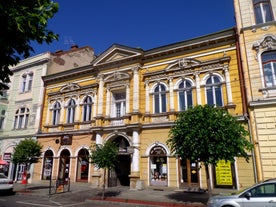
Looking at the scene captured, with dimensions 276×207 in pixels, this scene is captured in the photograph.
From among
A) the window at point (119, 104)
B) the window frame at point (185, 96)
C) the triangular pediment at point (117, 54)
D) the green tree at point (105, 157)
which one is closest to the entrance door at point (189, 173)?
the window frame at point (185, 96)

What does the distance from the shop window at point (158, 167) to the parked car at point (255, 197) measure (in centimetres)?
788

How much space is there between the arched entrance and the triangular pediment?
6.51 m

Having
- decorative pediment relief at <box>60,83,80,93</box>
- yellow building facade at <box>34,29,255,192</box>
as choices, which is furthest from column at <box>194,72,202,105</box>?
decorative pediment relief at <box>60,83,80,93</box>

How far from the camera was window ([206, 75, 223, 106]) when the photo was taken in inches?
607

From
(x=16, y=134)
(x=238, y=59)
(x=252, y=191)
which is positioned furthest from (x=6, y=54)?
(x=16, y=134)

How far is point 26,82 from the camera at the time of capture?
25.1 meters

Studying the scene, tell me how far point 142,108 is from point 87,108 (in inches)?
221

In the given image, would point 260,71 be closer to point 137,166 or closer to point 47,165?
point 137,166

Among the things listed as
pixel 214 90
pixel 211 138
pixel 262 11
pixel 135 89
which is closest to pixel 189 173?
pixel 211 138

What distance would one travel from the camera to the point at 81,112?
67.7 feet

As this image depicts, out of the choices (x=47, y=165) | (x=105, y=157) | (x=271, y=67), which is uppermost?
(x=271, y=67)

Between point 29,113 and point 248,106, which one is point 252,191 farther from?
point 29,113

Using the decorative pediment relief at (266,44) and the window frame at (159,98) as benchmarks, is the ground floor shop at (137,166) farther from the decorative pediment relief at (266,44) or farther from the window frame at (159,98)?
A: the decorative pediment relief at (266,44)

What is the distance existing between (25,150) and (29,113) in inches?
247
